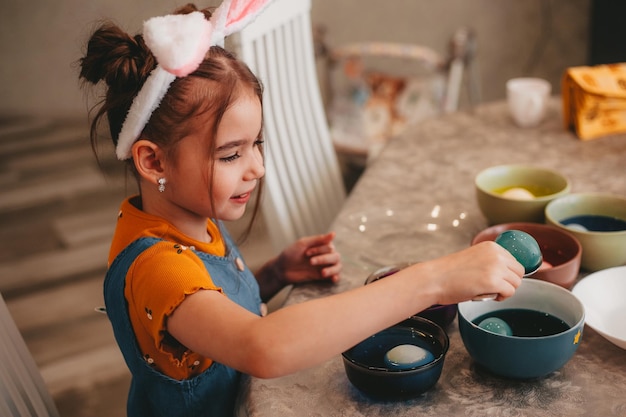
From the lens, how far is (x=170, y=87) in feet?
3.10

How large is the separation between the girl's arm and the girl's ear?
218 mm

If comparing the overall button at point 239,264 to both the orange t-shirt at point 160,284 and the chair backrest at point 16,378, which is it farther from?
the chair backrest at point 16,378

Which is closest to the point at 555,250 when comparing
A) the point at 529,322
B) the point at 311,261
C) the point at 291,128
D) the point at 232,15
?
the point at 529,322

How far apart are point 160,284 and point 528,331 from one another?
0.49 meters

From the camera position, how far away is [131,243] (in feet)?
3.21

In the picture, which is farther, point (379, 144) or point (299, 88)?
point (379, 144)

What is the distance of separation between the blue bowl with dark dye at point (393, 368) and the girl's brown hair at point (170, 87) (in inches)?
13.6

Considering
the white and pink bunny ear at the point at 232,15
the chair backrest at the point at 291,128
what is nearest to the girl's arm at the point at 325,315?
the white and pink bunny ear at the point at 232,15

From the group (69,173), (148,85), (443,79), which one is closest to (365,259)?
(148,85)

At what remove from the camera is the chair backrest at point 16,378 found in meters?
0.92

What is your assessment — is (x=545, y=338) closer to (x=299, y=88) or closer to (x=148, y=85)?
(x=148, y=85)

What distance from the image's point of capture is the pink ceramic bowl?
1.03 meters

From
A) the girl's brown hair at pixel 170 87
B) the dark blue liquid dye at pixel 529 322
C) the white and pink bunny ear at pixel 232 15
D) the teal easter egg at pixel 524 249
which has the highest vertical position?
the white and pink bunny ear at pixel 232 15

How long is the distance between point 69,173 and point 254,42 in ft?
9.01
